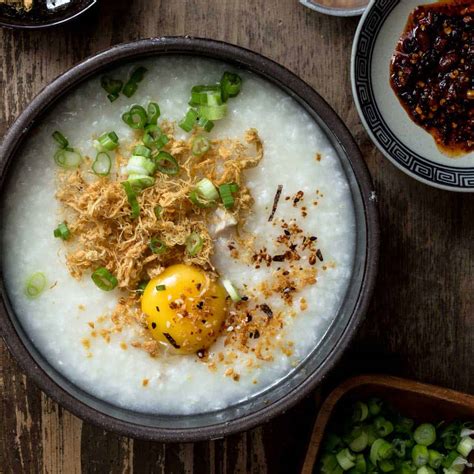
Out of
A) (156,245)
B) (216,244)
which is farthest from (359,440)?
(156,245)

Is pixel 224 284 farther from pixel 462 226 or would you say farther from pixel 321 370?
pixel 462 226

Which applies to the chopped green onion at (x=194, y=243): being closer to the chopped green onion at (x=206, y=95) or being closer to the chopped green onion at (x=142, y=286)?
the chopped green onion at (x=142, y=286)

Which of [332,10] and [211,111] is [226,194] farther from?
[332,10]

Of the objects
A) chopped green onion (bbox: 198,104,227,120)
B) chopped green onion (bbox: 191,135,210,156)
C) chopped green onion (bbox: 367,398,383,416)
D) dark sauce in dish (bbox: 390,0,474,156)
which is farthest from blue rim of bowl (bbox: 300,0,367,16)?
chopped green onion (bbox: 367,398,383,416)

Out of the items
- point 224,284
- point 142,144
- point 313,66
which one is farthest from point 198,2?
point 224,284

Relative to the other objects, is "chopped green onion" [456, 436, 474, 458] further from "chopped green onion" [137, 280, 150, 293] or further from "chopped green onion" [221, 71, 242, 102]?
"chopped green onion" [221, 71, 242, 102]

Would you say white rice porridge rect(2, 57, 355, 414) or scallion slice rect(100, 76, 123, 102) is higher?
scallion slice rect(100, 76, 123, 102)
